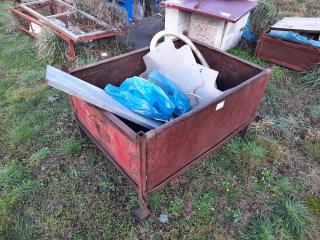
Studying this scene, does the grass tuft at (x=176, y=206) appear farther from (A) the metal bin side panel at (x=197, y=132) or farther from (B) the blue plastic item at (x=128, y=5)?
(B) the blue plastic item at (x=128, y=5)

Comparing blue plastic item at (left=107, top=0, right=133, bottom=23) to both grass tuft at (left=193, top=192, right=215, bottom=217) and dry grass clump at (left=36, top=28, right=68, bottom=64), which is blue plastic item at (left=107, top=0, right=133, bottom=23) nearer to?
dry grass clump at (left=36, top=28, right=68, bottom=64)

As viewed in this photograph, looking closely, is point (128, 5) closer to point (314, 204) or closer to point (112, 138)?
point (112, 138)

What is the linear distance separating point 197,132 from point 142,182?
0.61 m

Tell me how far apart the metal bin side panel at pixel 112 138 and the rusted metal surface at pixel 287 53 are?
11.5 feet

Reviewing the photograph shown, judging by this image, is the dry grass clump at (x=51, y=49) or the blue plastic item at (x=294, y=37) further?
the dry grass clump at (x=51, y=49)

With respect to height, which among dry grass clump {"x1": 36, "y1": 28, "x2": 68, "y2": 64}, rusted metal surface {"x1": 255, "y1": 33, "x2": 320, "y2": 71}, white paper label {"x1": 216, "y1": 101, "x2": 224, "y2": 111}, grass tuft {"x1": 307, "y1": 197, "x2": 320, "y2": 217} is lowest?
grass tuft {"x1": 307, "y1": 197, "x2": 320, "y2": 217}

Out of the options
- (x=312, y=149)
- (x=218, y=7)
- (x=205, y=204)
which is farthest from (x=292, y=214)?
(x=218, y=7)

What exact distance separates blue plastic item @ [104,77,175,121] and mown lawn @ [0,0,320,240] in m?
0.85

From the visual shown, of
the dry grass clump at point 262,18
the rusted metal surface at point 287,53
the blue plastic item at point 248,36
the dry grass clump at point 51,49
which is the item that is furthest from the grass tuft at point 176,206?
the dry grass clump at point 262,18

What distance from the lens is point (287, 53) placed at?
14.1 ft

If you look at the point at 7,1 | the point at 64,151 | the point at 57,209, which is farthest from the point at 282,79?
the point at 7,1

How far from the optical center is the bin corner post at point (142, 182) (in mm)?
1612

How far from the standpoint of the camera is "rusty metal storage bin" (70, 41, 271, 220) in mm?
1792

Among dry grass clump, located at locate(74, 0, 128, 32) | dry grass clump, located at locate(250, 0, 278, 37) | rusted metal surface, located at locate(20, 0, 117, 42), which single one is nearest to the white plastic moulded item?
dry grass clump, located at locate(250, 0, 278, 37)
